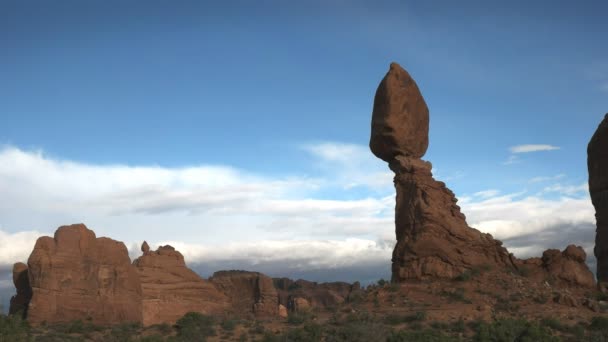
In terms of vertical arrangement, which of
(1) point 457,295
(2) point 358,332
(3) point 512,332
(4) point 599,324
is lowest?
(3) point 512,332

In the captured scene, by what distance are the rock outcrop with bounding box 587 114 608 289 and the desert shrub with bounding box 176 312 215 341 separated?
80.0 feet

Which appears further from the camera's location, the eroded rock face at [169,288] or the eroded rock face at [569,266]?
the eroded rock face at [169,288]

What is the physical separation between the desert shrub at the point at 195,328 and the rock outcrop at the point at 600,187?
24391mm

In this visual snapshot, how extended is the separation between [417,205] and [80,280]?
924 inches

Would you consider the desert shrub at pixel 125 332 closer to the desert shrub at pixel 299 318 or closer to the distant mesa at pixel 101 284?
the distant mesa at pixel 101 284

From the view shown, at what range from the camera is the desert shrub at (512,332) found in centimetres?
2951

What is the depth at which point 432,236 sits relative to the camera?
38.1m

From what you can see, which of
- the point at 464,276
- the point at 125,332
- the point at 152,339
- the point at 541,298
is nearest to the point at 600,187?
the point at 541,298

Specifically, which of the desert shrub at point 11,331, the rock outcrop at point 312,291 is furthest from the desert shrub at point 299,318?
the rock outcrop at point 312,291

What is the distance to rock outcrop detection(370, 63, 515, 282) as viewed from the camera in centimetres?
3828

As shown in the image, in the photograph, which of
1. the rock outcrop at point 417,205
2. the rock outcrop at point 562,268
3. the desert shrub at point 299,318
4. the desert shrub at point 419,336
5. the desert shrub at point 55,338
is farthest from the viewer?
the rock outcrop at point 562,268

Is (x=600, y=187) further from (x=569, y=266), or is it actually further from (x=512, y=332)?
(x=512, y=332)

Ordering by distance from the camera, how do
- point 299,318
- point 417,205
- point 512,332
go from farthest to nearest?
point 417,205 → point 299,318 → point 512,332

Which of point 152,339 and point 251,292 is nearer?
point 152,339
